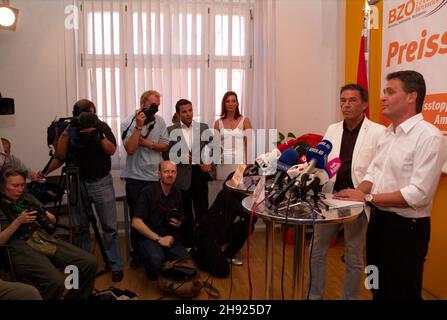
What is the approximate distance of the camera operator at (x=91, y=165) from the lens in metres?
2.72

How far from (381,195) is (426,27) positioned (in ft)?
5.20

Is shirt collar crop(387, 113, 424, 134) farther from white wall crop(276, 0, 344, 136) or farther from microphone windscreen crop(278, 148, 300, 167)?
white wall crop(276, 0, 344, 136)

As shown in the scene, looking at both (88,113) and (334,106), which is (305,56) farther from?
(88,113)

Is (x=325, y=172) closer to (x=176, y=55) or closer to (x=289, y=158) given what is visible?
(x=289, y=158)

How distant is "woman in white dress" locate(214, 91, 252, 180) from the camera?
3.72 m

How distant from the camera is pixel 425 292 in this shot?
2.80m

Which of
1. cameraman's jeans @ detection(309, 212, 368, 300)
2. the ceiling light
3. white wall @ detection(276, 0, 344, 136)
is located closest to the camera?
cameraman's jeans @ detection(309, 212, 368, 300)

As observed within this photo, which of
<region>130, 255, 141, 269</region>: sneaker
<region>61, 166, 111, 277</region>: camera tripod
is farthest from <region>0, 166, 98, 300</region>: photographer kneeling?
<region>130, 255, 141, 269</region>: sneaker

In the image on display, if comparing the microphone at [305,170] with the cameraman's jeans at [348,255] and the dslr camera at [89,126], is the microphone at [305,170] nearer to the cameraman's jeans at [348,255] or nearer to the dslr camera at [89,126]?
the cameraman's jeans at [348,255]

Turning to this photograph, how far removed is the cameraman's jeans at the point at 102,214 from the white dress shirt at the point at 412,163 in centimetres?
196

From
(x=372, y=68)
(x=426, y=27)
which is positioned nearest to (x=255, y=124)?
(x=372, y=68)

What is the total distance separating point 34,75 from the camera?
3943 millimetres

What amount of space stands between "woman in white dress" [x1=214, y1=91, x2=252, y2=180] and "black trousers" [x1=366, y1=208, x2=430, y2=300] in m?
1.98

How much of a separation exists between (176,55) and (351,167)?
8.10 feet
